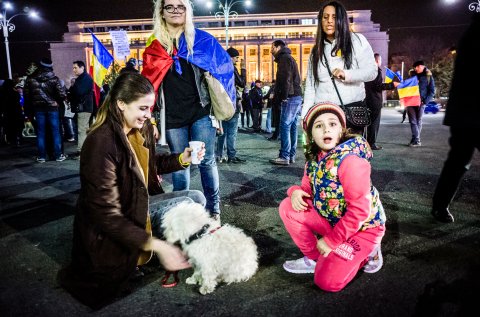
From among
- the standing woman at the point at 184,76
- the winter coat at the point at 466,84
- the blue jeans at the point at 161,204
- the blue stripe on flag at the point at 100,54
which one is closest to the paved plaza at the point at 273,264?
the blue jeans at the point at 161,204

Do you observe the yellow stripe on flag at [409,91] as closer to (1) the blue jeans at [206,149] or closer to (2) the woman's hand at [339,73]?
(2) the woman's hand at [339,73]

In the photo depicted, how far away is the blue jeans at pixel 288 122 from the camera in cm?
713

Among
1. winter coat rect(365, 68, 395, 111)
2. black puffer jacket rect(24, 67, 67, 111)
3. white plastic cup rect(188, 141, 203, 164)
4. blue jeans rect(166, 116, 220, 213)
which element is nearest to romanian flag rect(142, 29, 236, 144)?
A: blue jeans rect(166, 116, 220, 213)

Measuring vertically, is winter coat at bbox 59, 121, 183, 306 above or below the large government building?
below

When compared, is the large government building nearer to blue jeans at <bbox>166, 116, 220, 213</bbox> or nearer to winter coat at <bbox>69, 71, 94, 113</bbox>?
winter coat at <bbox>69, 71, 94, 113</bbox>

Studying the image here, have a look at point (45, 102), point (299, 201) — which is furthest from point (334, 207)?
point (45, 102)

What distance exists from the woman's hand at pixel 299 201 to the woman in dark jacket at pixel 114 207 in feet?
3.13

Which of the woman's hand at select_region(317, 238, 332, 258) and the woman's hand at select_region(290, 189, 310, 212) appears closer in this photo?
the woman's hand at select_region(317, 238, 332, 258)

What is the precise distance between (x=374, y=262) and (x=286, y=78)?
5122 mm

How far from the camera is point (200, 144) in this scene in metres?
3.02

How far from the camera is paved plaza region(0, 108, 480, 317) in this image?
7.97 ft

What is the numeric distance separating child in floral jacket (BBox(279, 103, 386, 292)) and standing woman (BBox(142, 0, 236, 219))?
117cm

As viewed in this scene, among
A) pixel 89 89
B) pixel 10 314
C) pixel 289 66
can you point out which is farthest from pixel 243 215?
pixel 89 89

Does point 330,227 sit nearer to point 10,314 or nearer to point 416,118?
point 10,314
